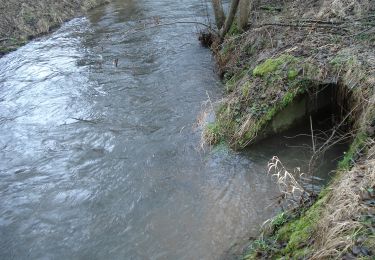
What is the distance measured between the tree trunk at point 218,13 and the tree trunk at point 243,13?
167 cm

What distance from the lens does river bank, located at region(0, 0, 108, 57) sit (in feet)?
49.2

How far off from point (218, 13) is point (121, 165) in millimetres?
7343

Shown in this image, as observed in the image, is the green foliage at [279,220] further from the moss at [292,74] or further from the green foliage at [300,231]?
the moss at [292,74]

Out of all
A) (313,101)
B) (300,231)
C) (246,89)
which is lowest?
(300,231)

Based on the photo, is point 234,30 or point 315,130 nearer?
point 315,130

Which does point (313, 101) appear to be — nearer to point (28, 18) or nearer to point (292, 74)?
point (292, 74)

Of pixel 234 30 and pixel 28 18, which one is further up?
pixel 28 18

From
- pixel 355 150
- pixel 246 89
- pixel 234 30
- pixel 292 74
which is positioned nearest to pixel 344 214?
pixel 355 150

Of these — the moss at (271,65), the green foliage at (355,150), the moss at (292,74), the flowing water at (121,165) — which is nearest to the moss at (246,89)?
the moss at (271,65)

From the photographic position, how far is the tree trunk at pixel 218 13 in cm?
1244

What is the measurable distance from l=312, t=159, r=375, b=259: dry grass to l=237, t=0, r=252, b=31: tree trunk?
7.32 m

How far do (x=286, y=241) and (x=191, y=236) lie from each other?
146 cm

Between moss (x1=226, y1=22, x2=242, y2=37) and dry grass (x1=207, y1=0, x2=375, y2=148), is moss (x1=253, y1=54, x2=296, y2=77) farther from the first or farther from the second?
moss (x1=226, y1=22, x2=242, y2=37)

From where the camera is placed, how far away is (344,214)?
12.4ft
